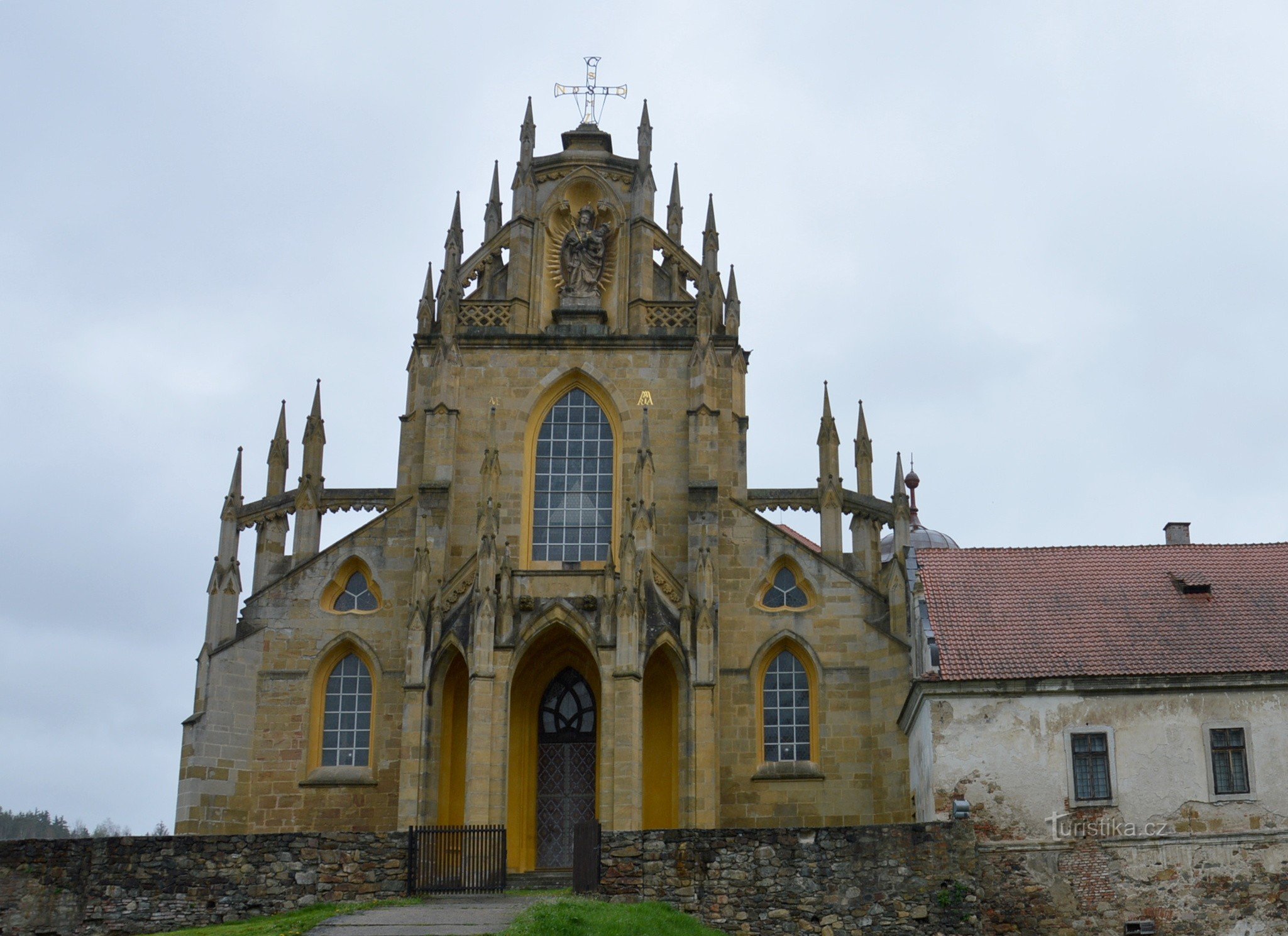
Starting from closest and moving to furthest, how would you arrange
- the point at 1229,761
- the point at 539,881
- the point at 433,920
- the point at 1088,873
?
the point at 433,920
the point at 1088,873
the point at 1229,761
the point at 539,881

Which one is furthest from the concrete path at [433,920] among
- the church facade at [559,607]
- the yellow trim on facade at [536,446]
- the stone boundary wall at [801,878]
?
the yellow trim on facade at [536,446]

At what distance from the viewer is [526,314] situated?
120ft

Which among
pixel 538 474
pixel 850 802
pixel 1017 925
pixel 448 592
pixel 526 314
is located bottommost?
pixel 1017 925

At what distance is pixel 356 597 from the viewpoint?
113ft

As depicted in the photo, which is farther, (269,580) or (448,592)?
(269,580)

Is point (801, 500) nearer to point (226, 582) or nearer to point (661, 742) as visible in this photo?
point (661, 742)

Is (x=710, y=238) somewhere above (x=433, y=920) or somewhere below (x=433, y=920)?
above

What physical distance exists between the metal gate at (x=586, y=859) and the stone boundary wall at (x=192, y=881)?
9.05 feet

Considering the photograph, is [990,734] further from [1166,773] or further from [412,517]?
[412,517]

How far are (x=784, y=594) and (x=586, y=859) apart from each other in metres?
12.0

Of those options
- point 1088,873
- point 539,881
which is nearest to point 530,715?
point 539,881

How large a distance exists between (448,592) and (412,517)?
9.90 feet

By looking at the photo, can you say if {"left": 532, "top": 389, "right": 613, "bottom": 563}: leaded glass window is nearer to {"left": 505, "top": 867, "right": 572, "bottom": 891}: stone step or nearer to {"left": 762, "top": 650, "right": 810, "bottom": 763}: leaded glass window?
{"left": 762, "top": 650, "right": 810, "bottom": 763}: leaded glass window

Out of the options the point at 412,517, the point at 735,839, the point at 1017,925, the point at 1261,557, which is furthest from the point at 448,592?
the point at 1261,557
